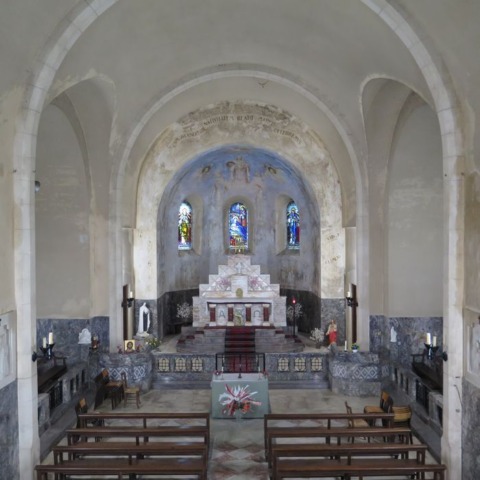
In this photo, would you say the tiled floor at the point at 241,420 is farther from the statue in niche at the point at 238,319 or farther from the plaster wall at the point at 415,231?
the statue in niche at the point at 238,319

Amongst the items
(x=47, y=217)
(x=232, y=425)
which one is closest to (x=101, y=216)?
(x=47, y=217)

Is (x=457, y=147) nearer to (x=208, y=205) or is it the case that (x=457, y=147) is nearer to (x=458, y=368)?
(x=458, y=368)

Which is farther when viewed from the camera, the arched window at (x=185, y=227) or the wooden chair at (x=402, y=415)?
the arched window at (x=185, y=227)

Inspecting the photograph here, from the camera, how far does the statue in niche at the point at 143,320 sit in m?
21.1

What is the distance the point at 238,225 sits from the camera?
88.8ft

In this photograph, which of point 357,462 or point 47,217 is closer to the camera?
point 357,462

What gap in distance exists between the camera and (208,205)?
26594 mm

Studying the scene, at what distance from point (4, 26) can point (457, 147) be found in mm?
8437

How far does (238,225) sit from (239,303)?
5.07 meters

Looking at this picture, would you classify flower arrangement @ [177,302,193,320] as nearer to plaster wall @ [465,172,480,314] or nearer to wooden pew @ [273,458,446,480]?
wooden pew @ [273,458,446,480]

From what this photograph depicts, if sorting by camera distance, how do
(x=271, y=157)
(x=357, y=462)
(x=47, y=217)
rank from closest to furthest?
1. (x=357, y=462)
2. (x=47, y=217)
3. (x=271, y=157)

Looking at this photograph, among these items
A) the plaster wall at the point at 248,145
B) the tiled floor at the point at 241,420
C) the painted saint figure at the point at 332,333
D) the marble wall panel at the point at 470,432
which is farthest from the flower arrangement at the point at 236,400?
the plaster wall at the point at 248,145

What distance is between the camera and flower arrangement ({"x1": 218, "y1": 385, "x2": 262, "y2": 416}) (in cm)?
1515

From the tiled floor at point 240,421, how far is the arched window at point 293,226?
916cm
